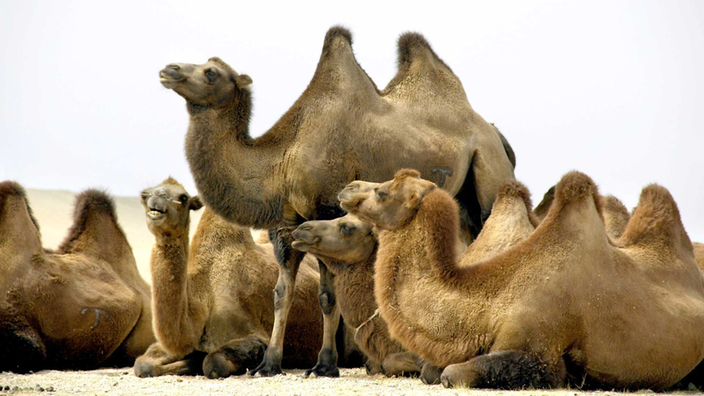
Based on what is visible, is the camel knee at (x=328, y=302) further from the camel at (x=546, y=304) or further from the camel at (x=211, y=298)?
the camel at (x=546, y=304)

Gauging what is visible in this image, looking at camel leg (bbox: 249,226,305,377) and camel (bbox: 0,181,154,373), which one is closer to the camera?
camel leg (bbox: 249,226,305,377)

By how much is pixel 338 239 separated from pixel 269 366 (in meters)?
1.15

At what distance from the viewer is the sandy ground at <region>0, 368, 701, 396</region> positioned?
20.7 ft

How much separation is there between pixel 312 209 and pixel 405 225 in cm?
169

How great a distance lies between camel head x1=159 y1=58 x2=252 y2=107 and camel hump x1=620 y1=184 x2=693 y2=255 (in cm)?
346

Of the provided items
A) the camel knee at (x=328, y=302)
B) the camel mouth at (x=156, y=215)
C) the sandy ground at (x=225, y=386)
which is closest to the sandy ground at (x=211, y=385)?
the sandy ground at (x=225, y=386)

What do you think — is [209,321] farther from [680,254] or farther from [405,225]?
[680,254]

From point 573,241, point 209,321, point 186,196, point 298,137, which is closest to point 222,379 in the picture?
point 209,321

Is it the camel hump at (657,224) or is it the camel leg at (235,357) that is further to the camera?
the camel leg at (235,357)

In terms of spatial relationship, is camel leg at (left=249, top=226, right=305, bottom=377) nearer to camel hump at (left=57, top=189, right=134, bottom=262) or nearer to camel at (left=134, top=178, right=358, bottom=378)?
camel at (left=134, top=178, right=358, bottom=378)

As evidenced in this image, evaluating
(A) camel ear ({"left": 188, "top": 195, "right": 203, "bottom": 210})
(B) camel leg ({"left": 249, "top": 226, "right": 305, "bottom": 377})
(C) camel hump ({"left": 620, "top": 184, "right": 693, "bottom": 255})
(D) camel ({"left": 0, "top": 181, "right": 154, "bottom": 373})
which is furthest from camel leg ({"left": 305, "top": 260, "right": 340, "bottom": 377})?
(C) camel hump ({"left": 620, "top": 184, "right": 693, "bottom": 255})

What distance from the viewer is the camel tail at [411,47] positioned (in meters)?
10.0

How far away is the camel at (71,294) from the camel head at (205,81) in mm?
1891

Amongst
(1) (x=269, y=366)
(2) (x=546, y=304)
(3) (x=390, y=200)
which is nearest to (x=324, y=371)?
(1) (x=269, y=366)
